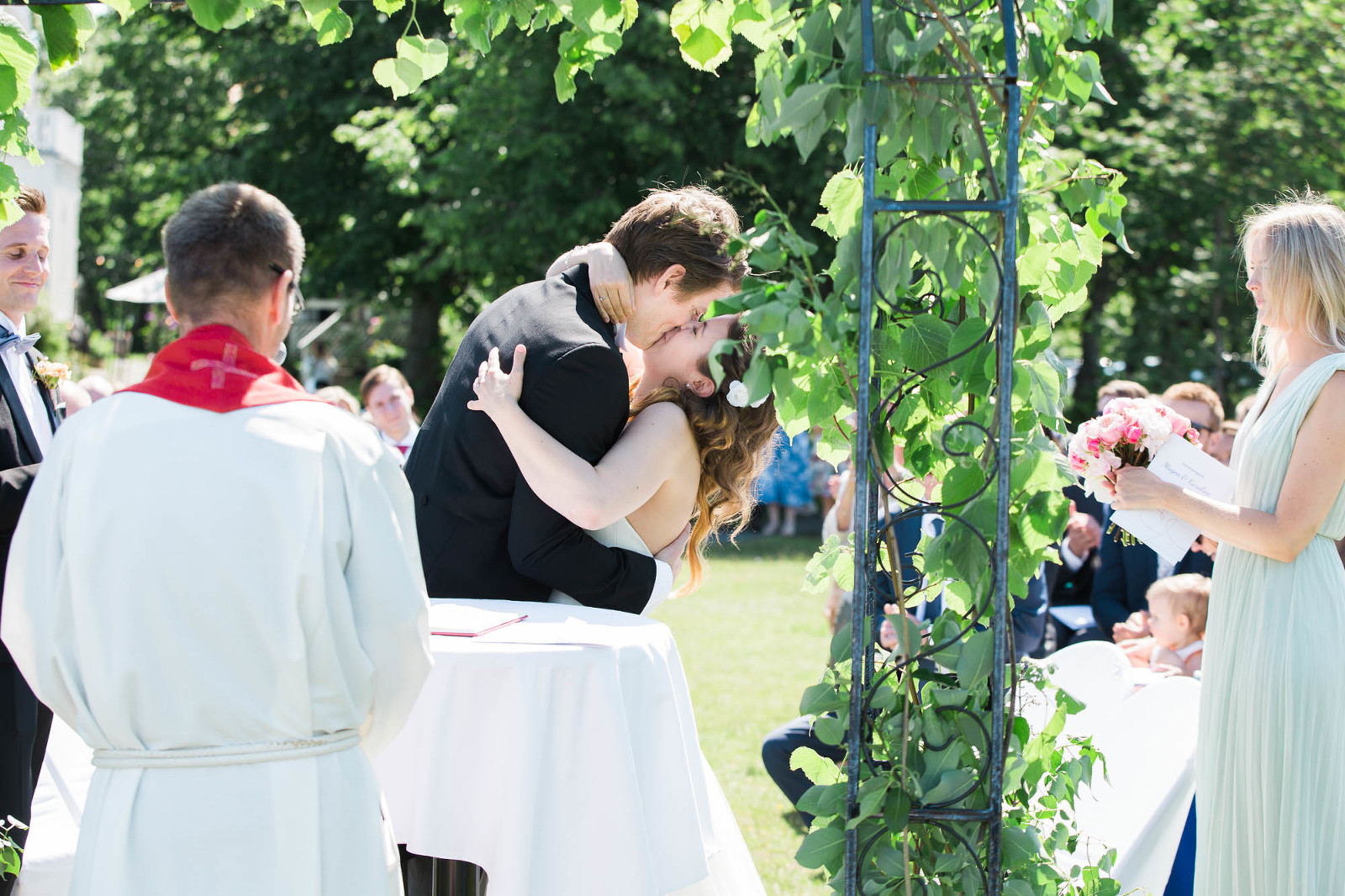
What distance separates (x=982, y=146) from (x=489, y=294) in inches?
696

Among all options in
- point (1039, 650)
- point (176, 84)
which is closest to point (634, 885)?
point (1039, 650)

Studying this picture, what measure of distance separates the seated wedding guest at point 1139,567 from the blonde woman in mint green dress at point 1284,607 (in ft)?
8.53

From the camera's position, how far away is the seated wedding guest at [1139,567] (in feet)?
19.1

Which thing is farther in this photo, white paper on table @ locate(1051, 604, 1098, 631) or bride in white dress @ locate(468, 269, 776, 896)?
white paper on table @ locate(1051, 604, 1098, 631)

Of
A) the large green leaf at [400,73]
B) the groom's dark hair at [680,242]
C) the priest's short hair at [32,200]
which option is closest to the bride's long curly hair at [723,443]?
the groom's dark hair at [680,242]

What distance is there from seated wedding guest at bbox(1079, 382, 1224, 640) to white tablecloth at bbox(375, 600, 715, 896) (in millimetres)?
3725

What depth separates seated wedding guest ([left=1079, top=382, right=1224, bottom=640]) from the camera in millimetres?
5812

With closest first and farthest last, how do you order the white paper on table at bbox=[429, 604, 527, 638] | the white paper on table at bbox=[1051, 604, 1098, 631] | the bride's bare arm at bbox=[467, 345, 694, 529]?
the white paper on table at bbox=[429, 604, 527, 638] < the bride's bare arm at bbox=[467, 345, 694, 529] < the white paper on table at bbox=[1051, 604, 1098, 631]

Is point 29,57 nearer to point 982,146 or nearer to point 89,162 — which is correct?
point 982,146

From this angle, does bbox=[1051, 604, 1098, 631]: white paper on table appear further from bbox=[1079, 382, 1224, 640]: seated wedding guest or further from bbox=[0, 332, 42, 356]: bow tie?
bbox=[0, 332, 42, 356]: bow tie

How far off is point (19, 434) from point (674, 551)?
184 centimetres

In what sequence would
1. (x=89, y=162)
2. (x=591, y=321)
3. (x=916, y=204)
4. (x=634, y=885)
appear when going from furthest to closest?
(x=89, y=162) → (x=591, y=321) → (x=634, y=885) → (x=916, y=204)

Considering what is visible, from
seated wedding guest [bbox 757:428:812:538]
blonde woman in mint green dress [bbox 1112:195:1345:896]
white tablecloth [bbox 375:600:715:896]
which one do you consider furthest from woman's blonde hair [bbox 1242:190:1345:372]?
seated wedding guest [bbox 757:428:812:538]

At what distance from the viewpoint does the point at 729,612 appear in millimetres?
11031
